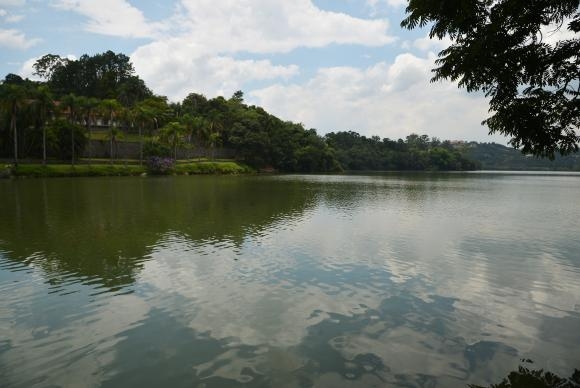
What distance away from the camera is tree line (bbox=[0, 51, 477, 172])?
8144cm

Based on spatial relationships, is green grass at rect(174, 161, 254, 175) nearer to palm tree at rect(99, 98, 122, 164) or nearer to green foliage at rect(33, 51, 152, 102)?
palm tree at rect(99, 98, 122, 164)

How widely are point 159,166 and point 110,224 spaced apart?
70.2 m

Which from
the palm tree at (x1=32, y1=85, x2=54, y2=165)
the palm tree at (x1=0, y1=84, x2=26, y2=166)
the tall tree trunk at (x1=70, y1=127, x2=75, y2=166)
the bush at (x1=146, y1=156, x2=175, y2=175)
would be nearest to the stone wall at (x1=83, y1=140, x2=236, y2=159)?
Result: the tall tree trunk at (x1=70, y1=127, x2=75, y2=166)

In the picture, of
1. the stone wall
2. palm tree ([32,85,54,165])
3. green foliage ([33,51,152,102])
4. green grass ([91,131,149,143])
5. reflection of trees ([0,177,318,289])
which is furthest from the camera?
green foliage ([33,51,152,102])

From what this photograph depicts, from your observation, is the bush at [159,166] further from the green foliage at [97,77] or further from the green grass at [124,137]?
the green foliage at [97,77]

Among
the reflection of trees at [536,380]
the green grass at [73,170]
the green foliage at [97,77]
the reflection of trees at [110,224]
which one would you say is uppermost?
the green foliage at [97,77]

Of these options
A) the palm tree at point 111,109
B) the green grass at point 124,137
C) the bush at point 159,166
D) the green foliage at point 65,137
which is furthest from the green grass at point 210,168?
the green foliage at point 65,137

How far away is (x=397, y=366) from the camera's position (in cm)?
943

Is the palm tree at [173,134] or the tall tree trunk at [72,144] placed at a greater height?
the palm tree at [173,134]

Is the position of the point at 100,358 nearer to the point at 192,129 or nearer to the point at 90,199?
the point at 90,199

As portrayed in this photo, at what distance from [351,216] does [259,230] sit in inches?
397

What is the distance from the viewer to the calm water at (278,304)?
9.31m

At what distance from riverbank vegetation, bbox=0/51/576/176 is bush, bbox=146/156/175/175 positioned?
5.90 ft

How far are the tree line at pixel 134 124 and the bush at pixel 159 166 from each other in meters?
4.22
